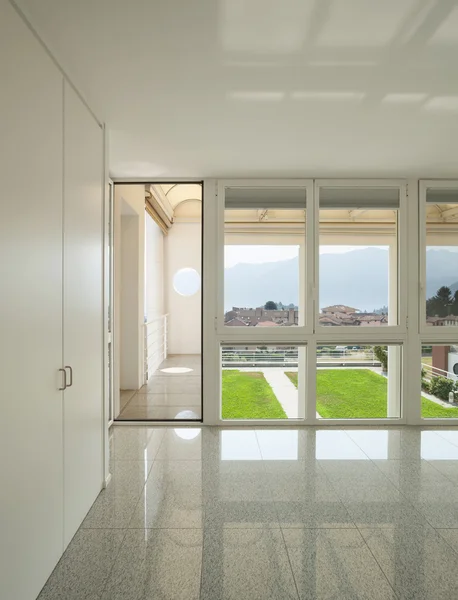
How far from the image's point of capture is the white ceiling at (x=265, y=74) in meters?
1.89

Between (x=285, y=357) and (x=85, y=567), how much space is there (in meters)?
3.02

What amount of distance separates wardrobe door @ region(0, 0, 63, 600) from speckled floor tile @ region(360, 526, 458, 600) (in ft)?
5.57

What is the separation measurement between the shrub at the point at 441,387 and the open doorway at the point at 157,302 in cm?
265

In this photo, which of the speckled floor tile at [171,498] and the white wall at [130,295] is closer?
the speckled floor tile at [171,498]

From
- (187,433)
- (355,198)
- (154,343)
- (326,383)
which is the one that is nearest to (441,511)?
(326,383)

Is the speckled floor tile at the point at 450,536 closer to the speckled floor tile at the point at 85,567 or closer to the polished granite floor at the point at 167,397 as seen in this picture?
the speckled floor tile at the point at 85,567

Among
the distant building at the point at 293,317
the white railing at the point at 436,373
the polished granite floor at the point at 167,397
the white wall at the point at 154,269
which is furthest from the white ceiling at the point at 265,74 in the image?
the white wall at the point at 154,269

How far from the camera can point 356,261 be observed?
15.6 feet

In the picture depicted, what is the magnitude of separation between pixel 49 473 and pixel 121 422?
2.72 m

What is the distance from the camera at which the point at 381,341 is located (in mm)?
4703

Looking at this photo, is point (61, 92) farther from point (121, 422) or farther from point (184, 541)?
point (121, 422)

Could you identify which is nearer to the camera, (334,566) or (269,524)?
(334,566)

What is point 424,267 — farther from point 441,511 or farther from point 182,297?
point 182,297

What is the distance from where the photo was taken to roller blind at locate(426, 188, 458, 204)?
185 inches
